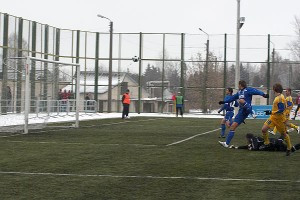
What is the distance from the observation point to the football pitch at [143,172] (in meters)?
7.99

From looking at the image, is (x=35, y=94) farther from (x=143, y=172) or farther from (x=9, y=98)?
(x=143, y=172)

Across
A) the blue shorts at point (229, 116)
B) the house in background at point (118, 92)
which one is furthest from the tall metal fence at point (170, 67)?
the blue shorts at point (229, 116)

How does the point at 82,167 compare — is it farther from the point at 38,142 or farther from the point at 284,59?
the point at 284,59

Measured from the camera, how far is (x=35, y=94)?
23.2 meters

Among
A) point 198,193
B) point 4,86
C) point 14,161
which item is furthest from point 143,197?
point 4,86

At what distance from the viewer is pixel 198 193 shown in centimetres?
796

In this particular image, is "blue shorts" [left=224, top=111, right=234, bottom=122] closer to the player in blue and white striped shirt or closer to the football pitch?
the football pitch

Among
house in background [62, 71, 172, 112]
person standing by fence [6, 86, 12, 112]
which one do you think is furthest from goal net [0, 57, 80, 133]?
house in background [62, 71, 172, 112]

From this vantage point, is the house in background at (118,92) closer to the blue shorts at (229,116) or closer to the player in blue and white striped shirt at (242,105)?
the blue shorts at (229,116)

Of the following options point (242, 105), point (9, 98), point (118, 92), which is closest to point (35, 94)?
point (9, 98)

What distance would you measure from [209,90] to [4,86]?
24380mm

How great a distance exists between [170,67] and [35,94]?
25.6m

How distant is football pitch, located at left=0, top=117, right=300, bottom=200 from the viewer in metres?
7.99

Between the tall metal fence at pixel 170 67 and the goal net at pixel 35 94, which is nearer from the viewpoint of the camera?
the goal net at pixel 35 94
